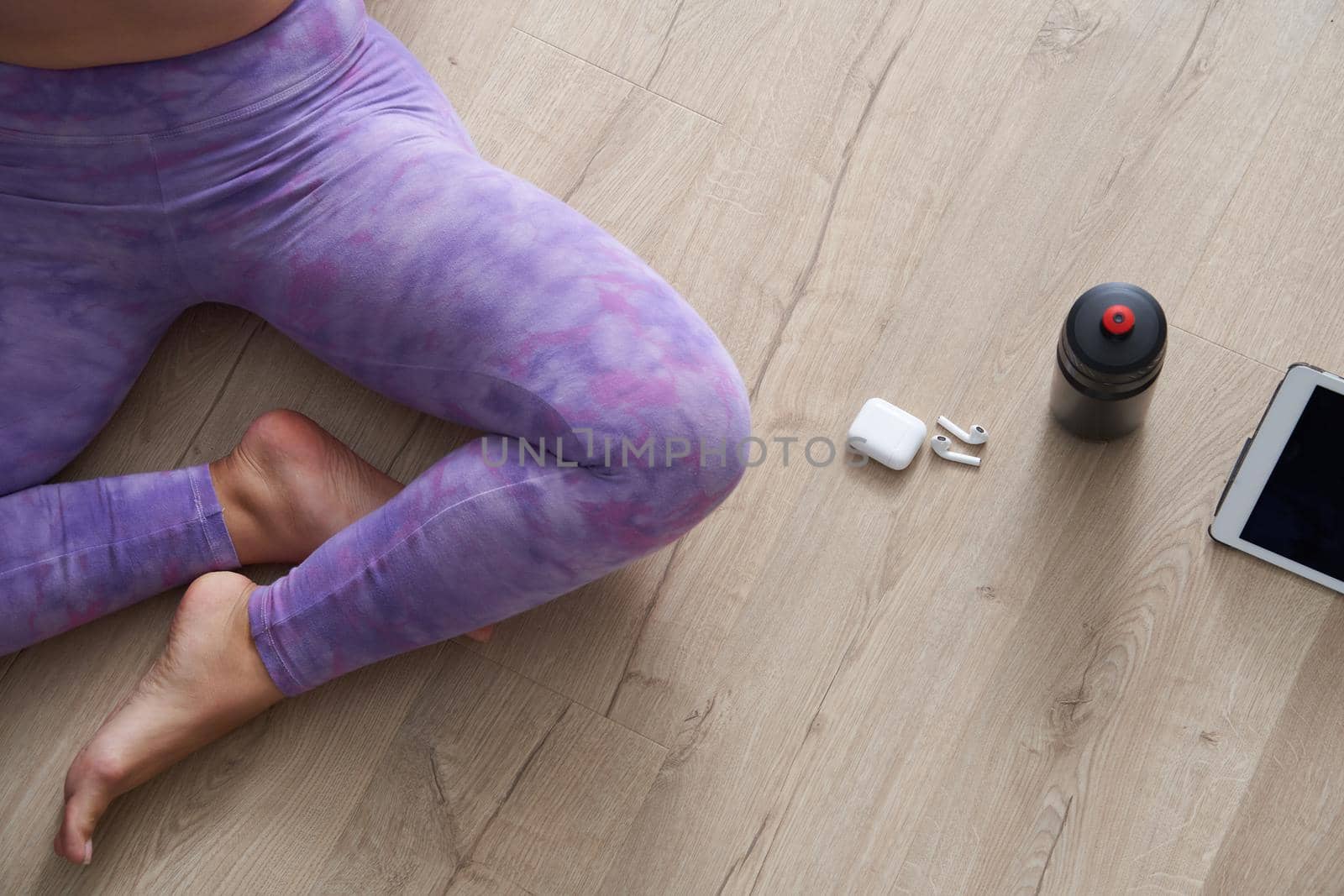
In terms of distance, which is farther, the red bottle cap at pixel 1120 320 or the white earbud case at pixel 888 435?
the white earbud case at pixel 888 435

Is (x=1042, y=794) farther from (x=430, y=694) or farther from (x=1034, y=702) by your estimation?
(x=430, y=694)

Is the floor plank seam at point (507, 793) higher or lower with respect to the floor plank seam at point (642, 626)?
lower

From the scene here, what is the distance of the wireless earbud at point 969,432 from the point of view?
Result: 0.95m

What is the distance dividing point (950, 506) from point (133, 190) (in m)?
0.73

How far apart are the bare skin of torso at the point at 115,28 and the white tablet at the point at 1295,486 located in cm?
87

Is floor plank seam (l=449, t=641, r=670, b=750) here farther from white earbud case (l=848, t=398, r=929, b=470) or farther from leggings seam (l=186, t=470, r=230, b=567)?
white earbud case (l=848, t=398, r=929, b=470)

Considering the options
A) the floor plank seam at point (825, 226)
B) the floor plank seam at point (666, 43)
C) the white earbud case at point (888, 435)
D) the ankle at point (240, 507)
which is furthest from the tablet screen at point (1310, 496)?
the ankle at point (240, 507)

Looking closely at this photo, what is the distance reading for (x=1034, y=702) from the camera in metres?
0.93

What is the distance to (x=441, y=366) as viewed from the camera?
2.67 ft

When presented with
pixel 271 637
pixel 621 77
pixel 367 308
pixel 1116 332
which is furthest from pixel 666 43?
pixel 271 637

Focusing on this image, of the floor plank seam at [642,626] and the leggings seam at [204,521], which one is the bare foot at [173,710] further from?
the floor plank seam at [642,626]

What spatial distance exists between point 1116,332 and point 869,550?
0.31 metres

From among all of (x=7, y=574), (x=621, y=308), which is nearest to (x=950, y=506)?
(x=621, y=308)

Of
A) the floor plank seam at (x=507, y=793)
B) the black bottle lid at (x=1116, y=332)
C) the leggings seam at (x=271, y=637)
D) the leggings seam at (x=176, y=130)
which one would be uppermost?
the black bottle lid at (x=1116, y=332)
